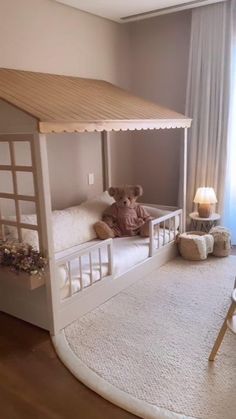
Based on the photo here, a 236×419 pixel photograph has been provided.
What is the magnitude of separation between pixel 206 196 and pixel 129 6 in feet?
6.28

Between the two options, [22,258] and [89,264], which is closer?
[22,258]

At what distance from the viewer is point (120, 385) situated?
186 centimetres

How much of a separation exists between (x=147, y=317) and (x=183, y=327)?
0.86 feet

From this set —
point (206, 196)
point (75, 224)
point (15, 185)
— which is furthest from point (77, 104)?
point (206, 196)

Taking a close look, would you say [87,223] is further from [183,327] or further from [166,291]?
[183,327]

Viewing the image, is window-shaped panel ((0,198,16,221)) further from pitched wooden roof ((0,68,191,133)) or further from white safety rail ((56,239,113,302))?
→ pitched wooden roof ((0,68,191,133))

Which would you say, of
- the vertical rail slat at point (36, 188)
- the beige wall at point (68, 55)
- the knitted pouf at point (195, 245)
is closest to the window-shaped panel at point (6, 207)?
the beige wall at point (68, 55)

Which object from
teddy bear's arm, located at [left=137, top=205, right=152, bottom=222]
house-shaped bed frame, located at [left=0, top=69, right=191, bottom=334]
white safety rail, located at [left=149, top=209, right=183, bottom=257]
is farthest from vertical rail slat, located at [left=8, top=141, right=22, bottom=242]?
teddy bear's arm, located at [left=137, top=205, right=152, bottom=222]

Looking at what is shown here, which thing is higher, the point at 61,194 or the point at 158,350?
the point at 61,194

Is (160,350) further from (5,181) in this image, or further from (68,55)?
(68,55)

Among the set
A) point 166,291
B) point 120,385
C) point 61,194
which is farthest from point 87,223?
point 120,385

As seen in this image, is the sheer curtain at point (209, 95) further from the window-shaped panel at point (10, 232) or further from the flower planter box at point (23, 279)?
the flower planter box at point (23, 279)

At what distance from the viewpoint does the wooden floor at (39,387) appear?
5.62 feet

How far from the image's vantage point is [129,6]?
3334 mm
